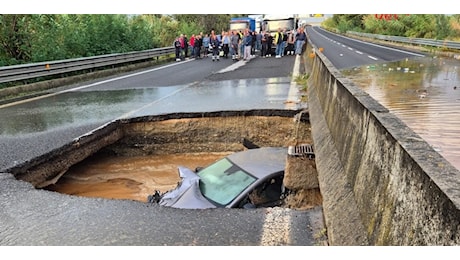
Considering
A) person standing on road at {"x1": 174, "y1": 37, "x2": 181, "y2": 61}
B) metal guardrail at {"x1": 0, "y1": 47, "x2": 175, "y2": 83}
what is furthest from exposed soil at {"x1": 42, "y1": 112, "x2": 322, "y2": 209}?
person standing on road at {"x1": 174, "y1": 37, "x2": 181, "y2": 61}

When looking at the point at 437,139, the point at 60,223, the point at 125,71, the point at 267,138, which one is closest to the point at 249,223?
the point at 60,223

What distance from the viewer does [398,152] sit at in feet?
7.34

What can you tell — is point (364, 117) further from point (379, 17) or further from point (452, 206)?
point (379, 17)

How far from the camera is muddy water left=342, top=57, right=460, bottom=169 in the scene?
19.7 feet

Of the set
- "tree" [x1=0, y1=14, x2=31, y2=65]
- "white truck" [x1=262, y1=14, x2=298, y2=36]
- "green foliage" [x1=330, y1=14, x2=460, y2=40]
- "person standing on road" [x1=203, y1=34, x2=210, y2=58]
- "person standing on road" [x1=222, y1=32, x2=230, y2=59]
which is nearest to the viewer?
"tree" [x1=0, y1=14, x2=31, y2=65]

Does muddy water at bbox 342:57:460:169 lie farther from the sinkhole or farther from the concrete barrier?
the concrete barrier

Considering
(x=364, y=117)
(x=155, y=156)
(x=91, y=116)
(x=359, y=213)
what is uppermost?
(x=364, y=117)

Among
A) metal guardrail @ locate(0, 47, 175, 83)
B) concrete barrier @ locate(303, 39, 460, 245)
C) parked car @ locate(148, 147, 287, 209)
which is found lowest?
parked car @ locate(148, 147, 287, 209)

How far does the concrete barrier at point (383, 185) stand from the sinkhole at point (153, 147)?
2171 millimetres

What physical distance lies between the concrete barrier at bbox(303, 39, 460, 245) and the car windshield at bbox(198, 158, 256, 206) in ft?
3.45

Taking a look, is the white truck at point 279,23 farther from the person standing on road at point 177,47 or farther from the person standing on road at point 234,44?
the person standing on road at point 177,47

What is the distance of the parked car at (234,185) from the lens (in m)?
4.64

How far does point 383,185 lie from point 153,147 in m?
6.34

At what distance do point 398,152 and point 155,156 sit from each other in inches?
251
